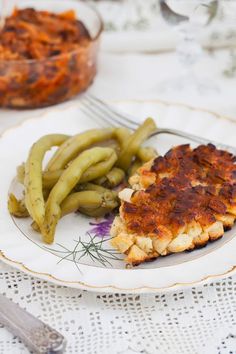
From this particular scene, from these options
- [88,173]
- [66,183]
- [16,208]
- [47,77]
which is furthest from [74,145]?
[47,77]

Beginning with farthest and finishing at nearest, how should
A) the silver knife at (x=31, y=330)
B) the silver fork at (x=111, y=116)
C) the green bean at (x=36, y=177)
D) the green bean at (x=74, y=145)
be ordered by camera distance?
the silver fork at (x=111, y=116) < the green bean at (x=74, y=145) < the green bean at (x=36, y=177) < the silver knife at (x=31, y=330)

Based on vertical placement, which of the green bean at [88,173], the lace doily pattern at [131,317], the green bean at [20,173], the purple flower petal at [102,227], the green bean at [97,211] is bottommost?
A: the lace doily pattern at [131,317]

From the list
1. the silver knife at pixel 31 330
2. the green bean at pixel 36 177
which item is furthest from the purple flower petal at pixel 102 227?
the silver knife at pixel 31 330

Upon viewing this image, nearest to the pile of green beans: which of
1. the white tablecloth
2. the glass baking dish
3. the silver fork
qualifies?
the silver fork

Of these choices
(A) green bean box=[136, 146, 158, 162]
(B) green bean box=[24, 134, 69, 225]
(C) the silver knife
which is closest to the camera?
(C) the silver knife

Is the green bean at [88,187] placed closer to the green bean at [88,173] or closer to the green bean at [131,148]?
the green bean at [88,173]

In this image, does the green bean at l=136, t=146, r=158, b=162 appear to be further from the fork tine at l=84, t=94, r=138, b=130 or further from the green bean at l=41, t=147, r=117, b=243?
the fork tine at l=84, t=94, r=138, b=130

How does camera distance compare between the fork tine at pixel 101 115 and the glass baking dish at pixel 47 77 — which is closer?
the fork tine at pixel 101 115

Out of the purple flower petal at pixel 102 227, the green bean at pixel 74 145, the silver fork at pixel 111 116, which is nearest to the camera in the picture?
the purple flower petal at pixel 102 227

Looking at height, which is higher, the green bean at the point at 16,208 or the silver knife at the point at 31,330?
the green bean at the point at 16,208
